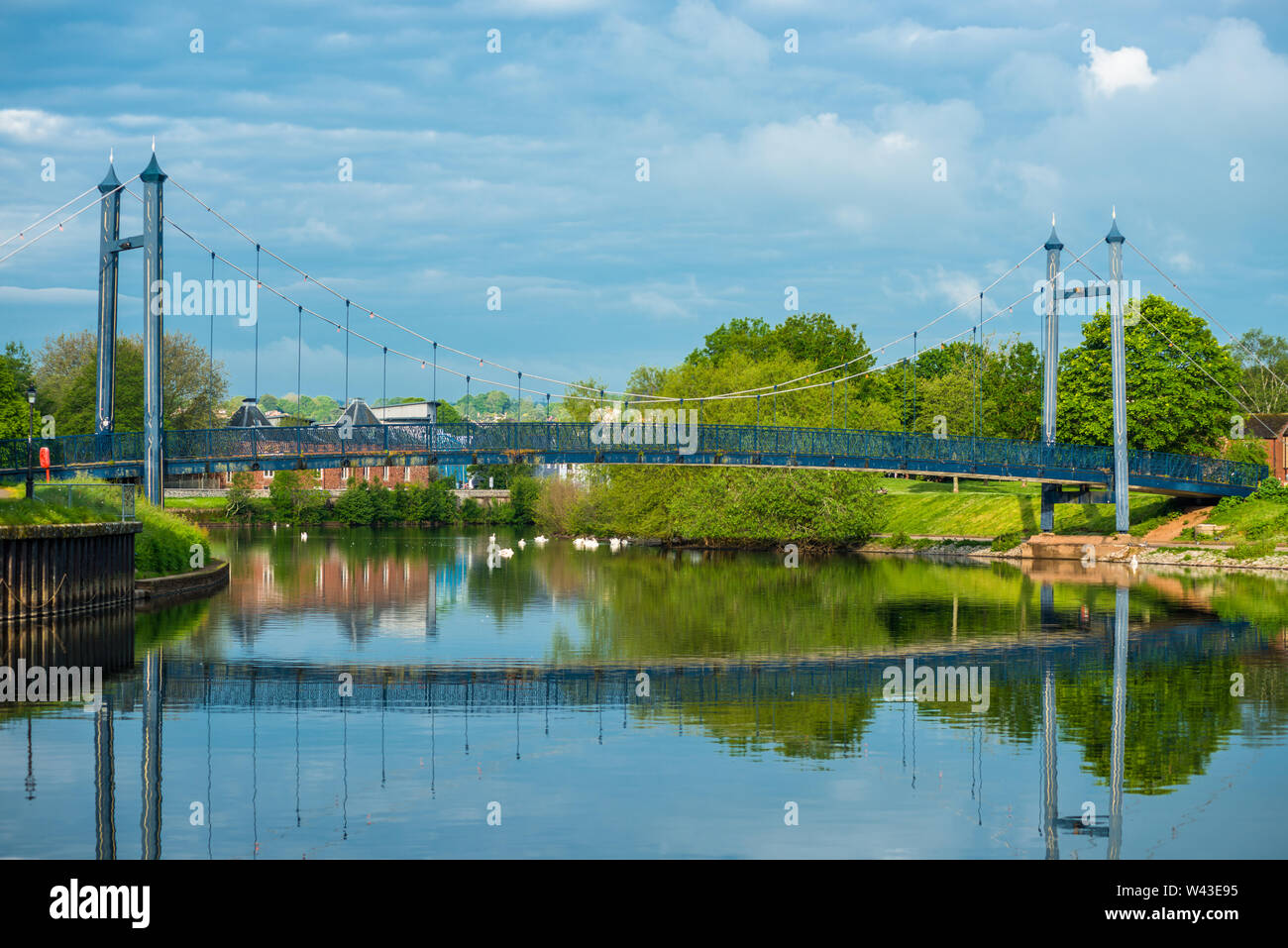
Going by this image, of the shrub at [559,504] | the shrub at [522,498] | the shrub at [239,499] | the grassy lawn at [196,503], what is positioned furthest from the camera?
the shrub at [239,499]

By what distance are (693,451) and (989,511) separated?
24604mm

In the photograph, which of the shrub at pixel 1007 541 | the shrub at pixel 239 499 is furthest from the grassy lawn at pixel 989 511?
the shrub at pixel 239 499

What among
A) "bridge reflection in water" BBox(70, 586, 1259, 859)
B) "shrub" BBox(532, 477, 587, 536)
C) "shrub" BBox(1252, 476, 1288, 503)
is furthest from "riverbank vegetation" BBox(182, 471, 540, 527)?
"bridge reflection in water" BBox(70, 586, 1259, 859)

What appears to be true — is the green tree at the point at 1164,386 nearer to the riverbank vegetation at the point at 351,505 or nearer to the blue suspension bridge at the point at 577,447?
the blue suspension bridge at the point at 577,447

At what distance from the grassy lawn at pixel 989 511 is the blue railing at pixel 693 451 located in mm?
4013

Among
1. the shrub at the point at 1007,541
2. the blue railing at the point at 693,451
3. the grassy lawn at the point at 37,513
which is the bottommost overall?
the shrub at the point at 1007,541

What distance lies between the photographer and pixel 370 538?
98.1 m

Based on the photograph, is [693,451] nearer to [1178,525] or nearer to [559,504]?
[1178,525]

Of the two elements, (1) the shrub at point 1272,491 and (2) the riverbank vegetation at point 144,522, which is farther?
(1) the shrub at point 1272,491

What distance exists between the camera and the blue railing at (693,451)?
2012 inches

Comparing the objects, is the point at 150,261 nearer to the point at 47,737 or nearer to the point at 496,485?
the point at 47,737

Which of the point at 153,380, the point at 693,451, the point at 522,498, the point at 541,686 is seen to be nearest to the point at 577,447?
the point at 693,451

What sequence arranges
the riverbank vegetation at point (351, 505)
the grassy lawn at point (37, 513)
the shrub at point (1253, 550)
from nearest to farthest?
the grassy lawn at point (37, 513)
the shrub at point (1253, 550)
the riverbank vegetation at point (351, 505)

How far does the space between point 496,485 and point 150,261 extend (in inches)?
4184
